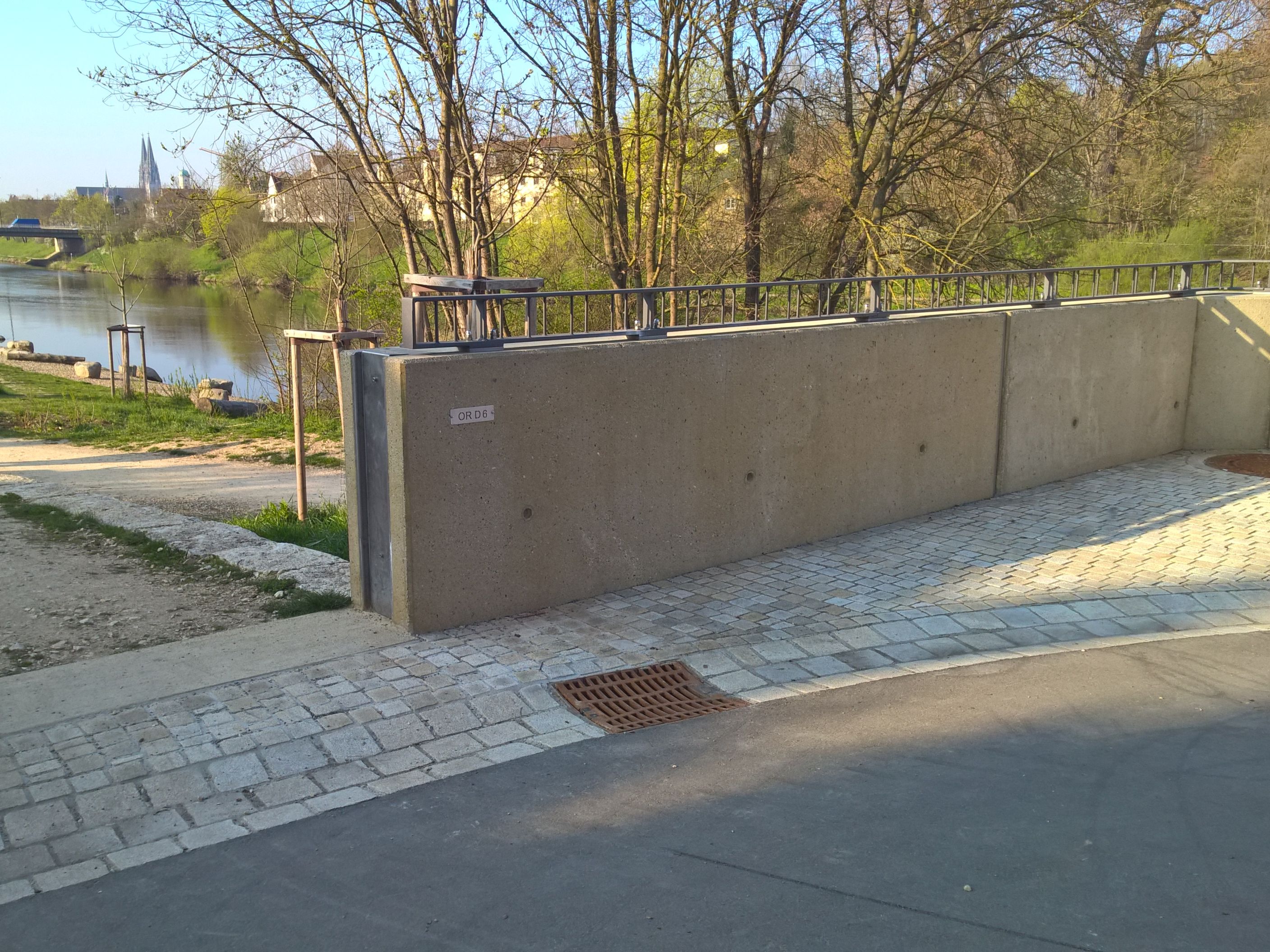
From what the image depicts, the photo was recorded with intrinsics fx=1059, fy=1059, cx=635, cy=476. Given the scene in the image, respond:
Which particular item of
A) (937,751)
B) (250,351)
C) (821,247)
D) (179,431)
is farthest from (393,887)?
(250,351)

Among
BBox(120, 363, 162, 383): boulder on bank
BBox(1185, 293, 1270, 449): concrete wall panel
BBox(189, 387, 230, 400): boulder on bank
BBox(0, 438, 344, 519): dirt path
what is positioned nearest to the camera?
BBox(0, 438, 344, 519): dirt path

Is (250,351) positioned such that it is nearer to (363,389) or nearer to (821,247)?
(821,247)

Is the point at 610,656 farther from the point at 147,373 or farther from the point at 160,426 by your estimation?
the point at 147,373

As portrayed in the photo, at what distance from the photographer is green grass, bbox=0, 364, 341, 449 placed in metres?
15.9

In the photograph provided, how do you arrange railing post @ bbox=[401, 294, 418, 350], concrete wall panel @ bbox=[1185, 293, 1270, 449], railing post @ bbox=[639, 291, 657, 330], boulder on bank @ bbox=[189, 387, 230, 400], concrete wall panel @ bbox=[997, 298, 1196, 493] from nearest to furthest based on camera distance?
railing post @ bbox=[401, 294, 418, 350]
railing post @ bbox=[639, 291, 657, 330]
concrete wall panel @ bbox=[997, 298, 1196, 493]
concrete wall panel @ bbox=[1185, 293, 1270, 449]
boulder on bank @ bbox=[189, 387, 230, 400]

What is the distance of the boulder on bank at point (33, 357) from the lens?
28.5 metres

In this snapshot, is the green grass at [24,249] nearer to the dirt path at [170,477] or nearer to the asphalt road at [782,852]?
the dirt path at [170,477]

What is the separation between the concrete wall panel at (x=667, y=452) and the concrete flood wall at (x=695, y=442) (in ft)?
0.04

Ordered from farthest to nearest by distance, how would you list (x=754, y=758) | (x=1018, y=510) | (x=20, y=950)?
(x=1018, y=510) < (x=754, y=758) < (x=20, y=950)

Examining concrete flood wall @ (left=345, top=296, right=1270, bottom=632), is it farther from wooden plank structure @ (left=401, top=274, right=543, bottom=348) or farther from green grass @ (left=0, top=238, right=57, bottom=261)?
green grass @ (left=0, top=238, right=57, bottom=261)

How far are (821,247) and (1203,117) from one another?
5.74 meters

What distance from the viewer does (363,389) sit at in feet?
18.9

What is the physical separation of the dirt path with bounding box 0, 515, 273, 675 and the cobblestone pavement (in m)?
1.11

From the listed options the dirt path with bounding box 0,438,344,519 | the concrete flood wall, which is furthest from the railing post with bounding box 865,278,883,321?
the dirt path with bounding box 0,438,344,519
